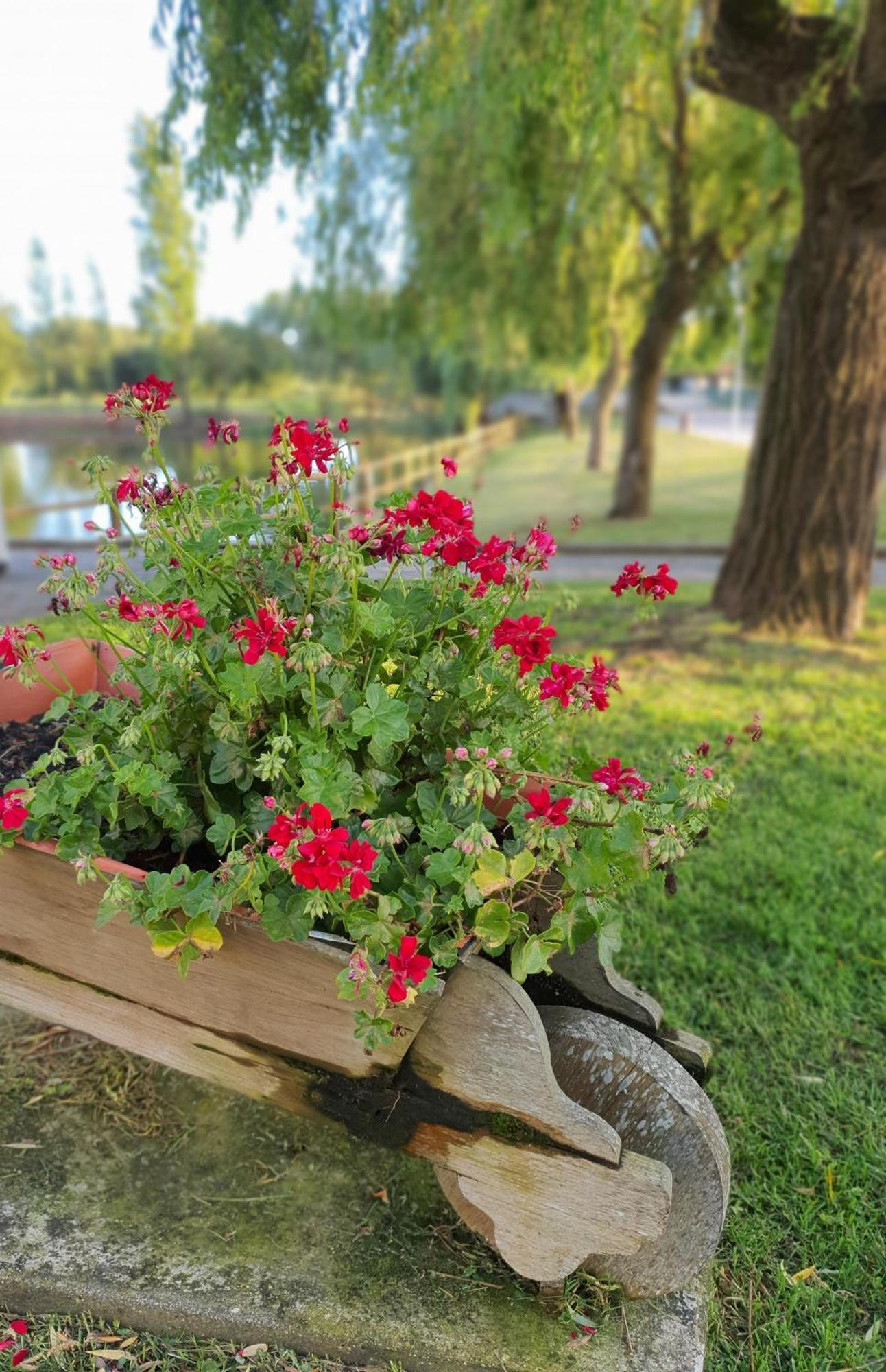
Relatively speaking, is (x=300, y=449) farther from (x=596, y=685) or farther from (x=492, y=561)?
(x=596, y=685)

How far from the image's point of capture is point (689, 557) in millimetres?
9359

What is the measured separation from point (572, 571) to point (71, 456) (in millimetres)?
Result: 8286

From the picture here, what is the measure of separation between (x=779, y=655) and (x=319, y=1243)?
13.3ft

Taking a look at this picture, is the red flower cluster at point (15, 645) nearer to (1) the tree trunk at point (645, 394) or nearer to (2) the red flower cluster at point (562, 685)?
(2) the red flower cluster at point (562, 685)

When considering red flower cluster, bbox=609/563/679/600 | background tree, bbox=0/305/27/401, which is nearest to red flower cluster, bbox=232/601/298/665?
red flower cluster, bbox=609/563/679/600

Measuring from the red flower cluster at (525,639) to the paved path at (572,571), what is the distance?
4.94m

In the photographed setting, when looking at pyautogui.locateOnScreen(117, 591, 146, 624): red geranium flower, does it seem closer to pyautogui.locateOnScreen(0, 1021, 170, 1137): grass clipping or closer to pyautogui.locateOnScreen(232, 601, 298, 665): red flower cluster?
pyautogui.locateOnScreen(232, 601, 298, 665): red flower cluster

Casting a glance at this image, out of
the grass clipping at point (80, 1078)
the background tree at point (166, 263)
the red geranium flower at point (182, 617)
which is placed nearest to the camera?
the red geranium flower at point (182, 617)

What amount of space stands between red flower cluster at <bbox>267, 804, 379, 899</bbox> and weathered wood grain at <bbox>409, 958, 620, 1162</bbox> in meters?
0.32

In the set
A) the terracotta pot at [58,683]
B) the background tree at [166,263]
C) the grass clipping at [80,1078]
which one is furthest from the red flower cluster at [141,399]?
the background tree at [166,263]

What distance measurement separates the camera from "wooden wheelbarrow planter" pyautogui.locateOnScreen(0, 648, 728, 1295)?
55.2 inches

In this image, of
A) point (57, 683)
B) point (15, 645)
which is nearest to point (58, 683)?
point (57, 683)

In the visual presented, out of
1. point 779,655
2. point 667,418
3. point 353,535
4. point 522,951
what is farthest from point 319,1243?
point 667,418

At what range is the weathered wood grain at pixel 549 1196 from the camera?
1.39 meters
